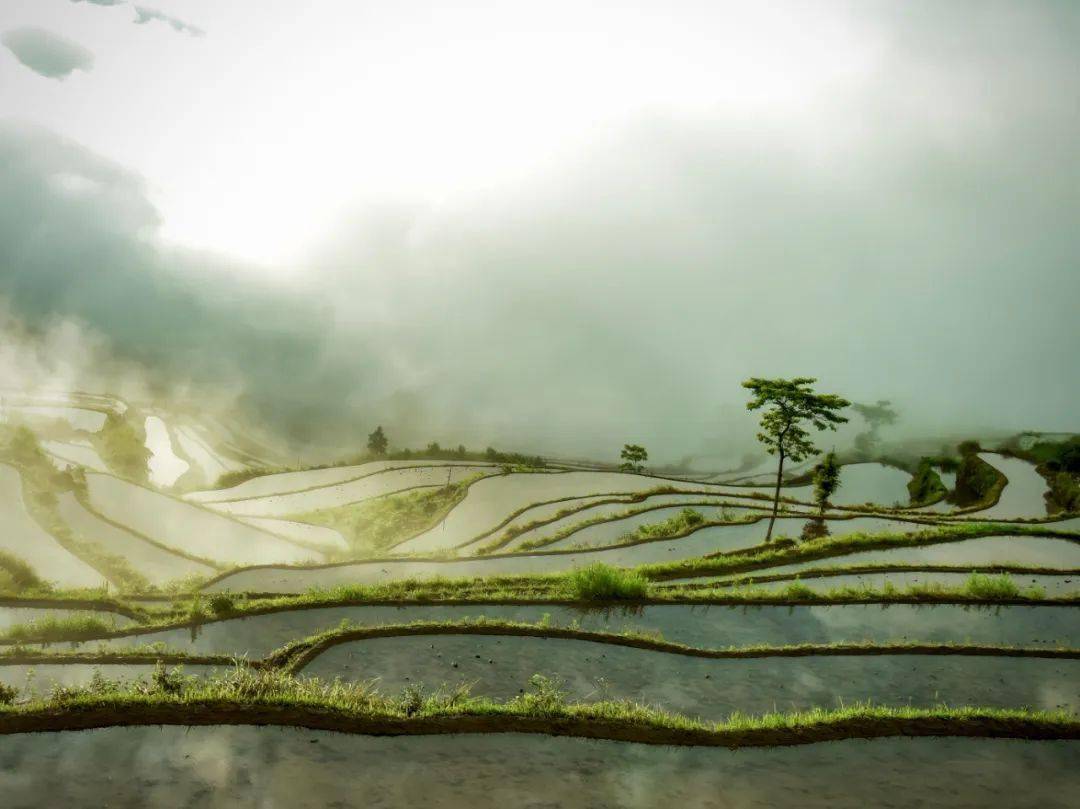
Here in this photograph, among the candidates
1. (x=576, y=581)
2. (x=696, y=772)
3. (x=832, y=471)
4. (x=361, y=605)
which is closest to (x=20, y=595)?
(x=361, y=605)

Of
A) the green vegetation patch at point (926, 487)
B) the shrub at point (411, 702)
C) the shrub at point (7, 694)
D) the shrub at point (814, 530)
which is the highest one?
the green vegetation patch at point (926, 487)

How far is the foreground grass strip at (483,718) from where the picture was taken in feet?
27.0

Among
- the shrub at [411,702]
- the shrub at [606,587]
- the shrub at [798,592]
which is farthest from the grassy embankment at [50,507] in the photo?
the shrub at [798,592]

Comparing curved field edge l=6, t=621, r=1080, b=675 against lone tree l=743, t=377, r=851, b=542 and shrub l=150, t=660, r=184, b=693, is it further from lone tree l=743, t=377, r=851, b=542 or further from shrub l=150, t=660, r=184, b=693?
lone tree l=743, t=377, r=851, b=542

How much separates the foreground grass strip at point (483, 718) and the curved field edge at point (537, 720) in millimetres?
14

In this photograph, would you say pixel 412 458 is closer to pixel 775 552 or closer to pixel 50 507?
pixel 50 507

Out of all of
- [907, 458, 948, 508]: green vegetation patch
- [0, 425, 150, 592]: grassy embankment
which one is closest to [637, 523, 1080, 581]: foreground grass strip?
[907, 458, 948, 508]: green vegetation patch

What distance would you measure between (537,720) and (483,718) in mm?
757

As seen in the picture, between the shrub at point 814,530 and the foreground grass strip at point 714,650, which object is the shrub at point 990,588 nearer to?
the foreground grass strip at point 714,650

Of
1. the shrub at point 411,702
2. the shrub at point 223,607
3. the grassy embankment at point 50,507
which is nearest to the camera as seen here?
the shrub at point 411,702

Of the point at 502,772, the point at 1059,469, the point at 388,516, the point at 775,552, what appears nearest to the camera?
the point at 502,772

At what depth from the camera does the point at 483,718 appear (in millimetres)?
8484

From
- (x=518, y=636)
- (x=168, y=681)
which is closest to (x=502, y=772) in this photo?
(x=518, y=636)

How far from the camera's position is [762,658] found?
11.2 metres
